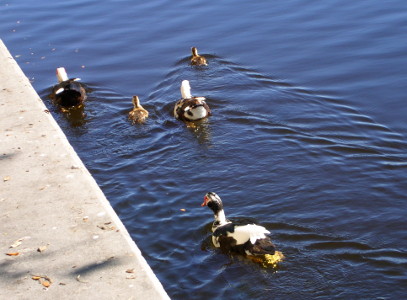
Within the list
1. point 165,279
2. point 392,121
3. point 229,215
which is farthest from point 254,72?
point 165,279

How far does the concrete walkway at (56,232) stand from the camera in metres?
6.33

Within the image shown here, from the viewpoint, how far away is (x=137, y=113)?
491 inches

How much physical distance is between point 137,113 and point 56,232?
5438 millimetres

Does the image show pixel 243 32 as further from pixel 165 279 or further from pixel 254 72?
pixel 165 279

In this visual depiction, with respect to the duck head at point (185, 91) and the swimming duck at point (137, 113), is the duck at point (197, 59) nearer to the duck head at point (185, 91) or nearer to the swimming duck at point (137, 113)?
the duck head at point (185, 91)

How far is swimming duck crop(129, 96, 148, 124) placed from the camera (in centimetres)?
1245

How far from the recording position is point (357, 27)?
50.5 ft

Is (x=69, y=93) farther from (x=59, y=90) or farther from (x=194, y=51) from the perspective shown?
(x=194, y=51)

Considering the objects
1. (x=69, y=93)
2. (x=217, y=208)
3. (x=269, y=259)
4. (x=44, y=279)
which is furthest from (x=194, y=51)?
(x=44, y=279)

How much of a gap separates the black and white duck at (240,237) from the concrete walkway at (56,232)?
1.57 meters

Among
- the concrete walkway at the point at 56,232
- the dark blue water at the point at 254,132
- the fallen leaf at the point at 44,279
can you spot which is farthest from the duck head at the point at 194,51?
the fallen leaf at the point at 44,279

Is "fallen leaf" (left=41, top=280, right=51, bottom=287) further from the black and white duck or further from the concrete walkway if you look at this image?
the black and white duck

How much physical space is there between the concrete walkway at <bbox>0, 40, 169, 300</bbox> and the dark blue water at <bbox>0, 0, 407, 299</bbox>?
4.14 feet

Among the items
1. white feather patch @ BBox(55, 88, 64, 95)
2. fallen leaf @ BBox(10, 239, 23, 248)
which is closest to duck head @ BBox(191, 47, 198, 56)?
white feather patch @ BBox(55, 88, 64, 95)
